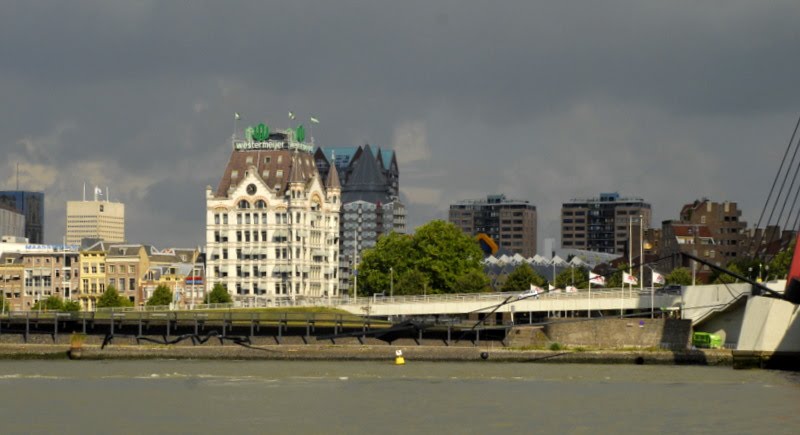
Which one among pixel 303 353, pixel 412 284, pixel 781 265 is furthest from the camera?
pixel 412 284

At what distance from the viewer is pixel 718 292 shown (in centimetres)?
10888

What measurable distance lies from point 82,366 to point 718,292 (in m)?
42.1

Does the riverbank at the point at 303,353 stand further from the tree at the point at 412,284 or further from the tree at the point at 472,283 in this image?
the tree at the point at 412,284

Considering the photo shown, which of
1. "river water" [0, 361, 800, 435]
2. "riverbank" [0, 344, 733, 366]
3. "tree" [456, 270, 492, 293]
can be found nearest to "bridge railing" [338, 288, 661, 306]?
"riverbank" [0, 344, 733, 366]

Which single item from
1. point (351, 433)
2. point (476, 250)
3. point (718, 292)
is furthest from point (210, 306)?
point (351, 433)

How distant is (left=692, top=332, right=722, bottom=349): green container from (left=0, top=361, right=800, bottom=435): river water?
24.5 ft

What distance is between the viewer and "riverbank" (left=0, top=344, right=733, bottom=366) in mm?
108500

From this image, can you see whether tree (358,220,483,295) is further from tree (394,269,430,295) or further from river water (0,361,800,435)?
river water (0,361,800,435)

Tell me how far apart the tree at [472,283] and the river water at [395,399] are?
7367cm

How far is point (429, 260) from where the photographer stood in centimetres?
18700

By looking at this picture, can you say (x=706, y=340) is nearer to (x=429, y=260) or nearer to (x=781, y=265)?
(x=781, y=265)

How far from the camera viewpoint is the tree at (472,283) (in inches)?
6993

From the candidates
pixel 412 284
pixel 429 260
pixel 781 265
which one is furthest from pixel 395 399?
pixel 429 260

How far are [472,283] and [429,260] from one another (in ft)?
32.2
